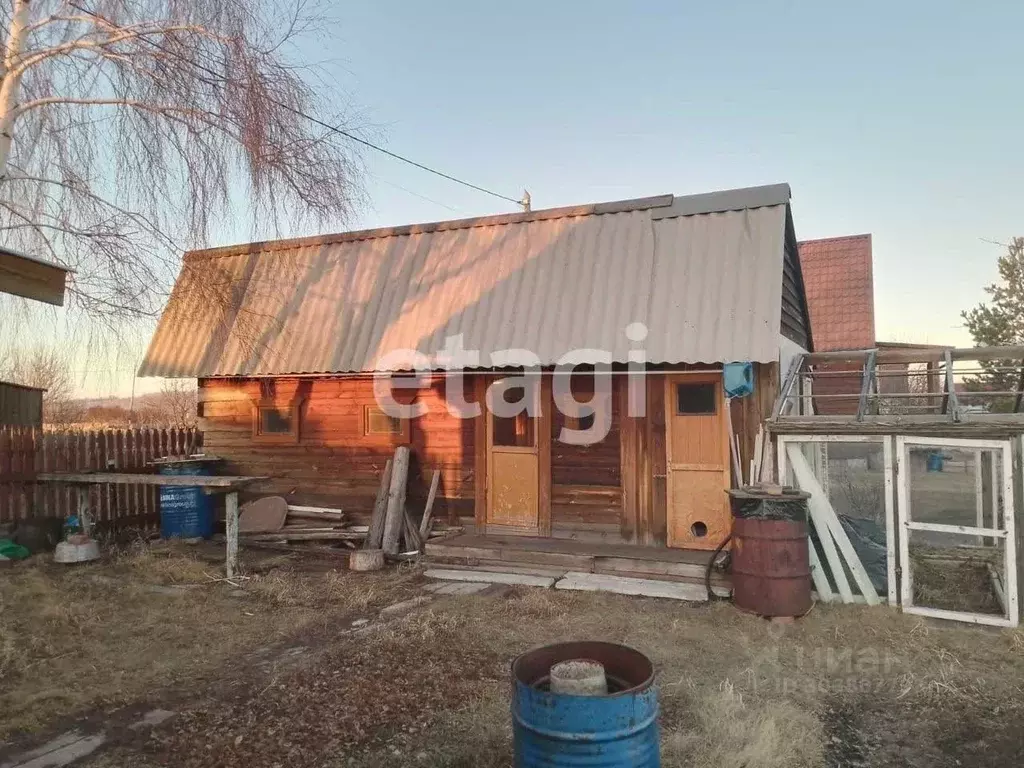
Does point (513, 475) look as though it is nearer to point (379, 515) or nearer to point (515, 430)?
point (515, 430)

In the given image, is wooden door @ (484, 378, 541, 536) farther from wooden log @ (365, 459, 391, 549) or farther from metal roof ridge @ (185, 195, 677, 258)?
metal roof ridge @ (185, 195, 677, 258)

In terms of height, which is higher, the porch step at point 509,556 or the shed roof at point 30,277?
the shed roof at point 30,277

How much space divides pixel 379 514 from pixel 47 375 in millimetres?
8235

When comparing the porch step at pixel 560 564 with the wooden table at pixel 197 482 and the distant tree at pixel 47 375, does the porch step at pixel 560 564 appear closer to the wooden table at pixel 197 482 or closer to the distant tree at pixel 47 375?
the wooden table at pixel 197 482

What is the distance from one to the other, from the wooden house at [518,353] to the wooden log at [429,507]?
6.6 inches

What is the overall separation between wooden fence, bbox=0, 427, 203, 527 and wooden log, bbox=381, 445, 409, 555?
4.39 m

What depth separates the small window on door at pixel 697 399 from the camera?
8766 millimetres

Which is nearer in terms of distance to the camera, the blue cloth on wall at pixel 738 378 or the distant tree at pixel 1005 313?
the blue cloth on wall at pixel 738 378

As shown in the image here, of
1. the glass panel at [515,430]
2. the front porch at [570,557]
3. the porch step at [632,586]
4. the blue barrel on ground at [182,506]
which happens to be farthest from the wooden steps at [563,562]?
the blue barrel on ground at [182,506]

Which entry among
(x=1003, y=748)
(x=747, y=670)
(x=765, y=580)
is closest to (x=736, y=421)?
(x=765, y=580)

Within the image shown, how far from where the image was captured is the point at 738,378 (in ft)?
25.6

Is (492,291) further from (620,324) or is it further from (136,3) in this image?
(136,3)

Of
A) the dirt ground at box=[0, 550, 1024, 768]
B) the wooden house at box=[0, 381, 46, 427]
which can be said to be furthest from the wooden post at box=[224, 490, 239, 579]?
the wooden house at box=[0, 381, 46, 427]

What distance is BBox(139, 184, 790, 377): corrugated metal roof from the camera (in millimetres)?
8594
